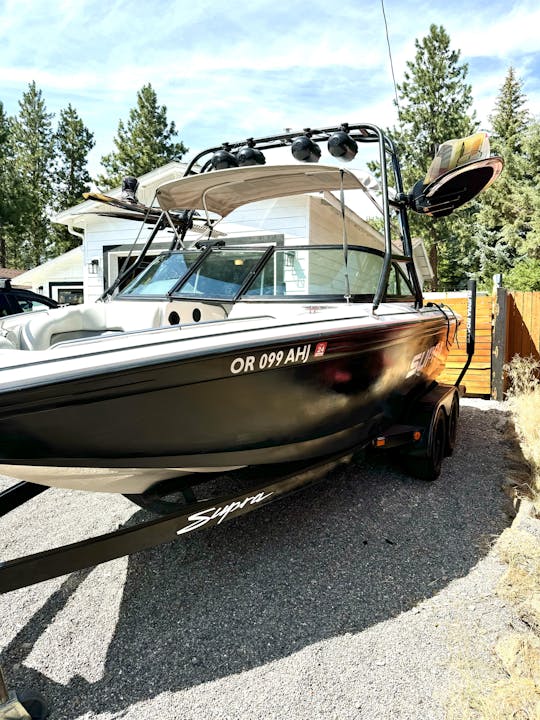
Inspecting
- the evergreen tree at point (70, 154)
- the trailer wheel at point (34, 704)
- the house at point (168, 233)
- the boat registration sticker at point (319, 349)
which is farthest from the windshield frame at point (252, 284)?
the evergreen tree at point (70, 154)

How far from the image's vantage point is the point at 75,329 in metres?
3.17

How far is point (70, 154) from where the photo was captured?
33.2 meters

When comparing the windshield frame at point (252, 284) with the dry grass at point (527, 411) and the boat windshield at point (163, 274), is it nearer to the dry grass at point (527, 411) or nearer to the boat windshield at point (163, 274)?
the boat windshield at point (163, 274)

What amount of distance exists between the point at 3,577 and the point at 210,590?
41.0 inches

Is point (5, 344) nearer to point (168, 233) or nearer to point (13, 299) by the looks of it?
point (13, 299)

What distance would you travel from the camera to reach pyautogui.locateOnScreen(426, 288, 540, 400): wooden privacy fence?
23.8ft

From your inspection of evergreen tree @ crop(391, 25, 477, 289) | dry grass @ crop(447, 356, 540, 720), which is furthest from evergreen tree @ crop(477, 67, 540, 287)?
dry grass @ crop(447, 356, 540, 720)

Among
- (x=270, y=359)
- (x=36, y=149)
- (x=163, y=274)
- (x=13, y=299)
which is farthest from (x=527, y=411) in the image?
(x=36, y=149)

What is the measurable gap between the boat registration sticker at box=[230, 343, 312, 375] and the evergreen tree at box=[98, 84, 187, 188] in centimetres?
2769

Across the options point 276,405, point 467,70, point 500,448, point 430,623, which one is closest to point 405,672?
point 430,623

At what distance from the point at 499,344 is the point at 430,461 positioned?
4163 mm

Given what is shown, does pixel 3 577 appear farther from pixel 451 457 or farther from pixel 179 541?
pixel 451 457

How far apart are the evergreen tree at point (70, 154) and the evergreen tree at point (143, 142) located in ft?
18.0

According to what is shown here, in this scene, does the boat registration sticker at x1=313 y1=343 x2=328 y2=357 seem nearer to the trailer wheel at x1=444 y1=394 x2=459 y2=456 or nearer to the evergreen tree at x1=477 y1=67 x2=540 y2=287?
the trailer wheel at x1=444 y1=394 x2=459 y2=456
